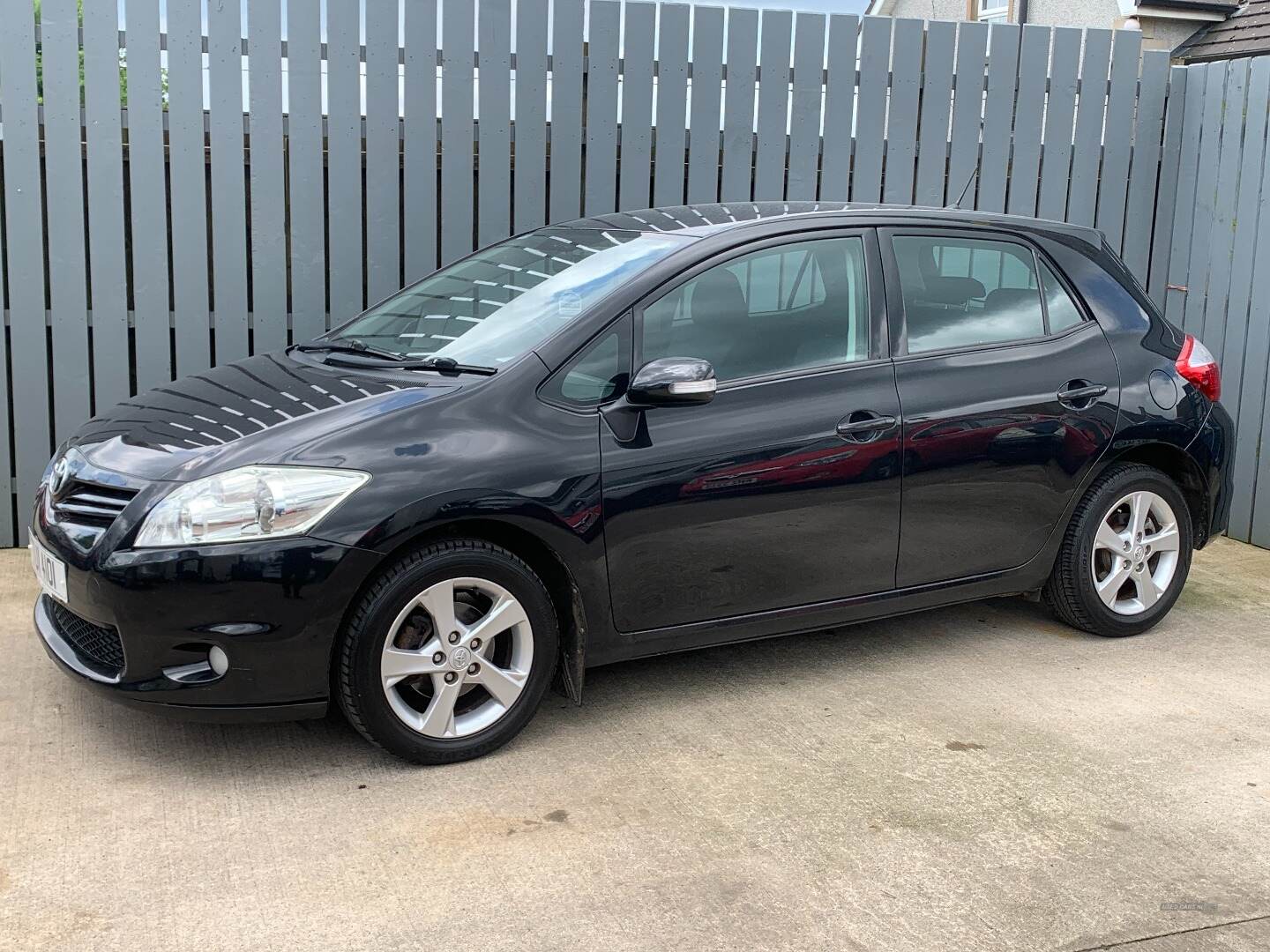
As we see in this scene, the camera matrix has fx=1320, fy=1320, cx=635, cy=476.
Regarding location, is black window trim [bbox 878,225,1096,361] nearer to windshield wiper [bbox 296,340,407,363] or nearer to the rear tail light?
the rear tail light

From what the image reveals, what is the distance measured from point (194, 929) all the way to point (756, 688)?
2.20 m

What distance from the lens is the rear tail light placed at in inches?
205

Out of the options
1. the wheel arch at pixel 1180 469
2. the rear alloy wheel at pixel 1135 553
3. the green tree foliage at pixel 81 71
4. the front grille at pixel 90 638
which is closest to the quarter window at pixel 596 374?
the front grille at pixel 90 638

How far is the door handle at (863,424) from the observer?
4.42 m

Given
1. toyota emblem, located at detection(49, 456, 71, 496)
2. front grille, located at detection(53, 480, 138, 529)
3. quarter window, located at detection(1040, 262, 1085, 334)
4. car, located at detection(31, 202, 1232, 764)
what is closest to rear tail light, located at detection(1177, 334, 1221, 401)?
car, located at detection(31, 202, 1232, 764)

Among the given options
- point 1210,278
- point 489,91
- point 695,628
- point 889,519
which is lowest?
point 695,628

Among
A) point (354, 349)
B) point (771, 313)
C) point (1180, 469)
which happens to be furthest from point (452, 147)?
point (1180, 469)

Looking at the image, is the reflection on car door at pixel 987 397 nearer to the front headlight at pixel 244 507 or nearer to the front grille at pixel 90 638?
the front headlight at pixel 244 507

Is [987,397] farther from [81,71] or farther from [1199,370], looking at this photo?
[81,71]

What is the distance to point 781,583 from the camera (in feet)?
14.5

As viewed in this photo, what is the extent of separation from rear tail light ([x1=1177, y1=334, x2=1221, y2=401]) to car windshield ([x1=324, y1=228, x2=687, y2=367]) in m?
2.17

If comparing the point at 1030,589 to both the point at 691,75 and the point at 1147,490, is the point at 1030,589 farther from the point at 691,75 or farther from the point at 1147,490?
the point at 691,75

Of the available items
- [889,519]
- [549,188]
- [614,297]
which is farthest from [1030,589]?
[549,188]

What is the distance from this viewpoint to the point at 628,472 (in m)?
4.05
